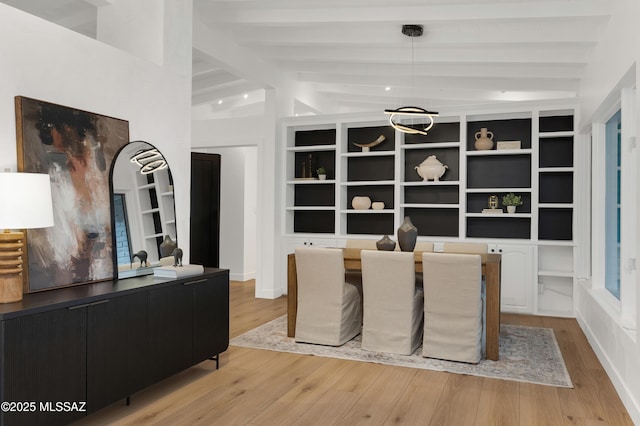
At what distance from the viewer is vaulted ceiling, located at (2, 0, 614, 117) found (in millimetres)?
4492

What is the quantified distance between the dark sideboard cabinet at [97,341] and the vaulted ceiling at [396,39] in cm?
269

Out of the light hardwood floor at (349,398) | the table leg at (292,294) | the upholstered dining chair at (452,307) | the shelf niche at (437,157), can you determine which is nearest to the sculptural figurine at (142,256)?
the light hardwood floor at (349,398)

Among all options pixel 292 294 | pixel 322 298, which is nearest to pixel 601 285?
pixel 322 298

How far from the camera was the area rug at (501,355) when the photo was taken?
3777 millimetres

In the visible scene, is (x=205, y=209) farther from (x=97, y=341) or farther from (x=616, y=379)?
(x=616, y=379)

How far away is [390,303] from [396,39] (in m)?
2.85

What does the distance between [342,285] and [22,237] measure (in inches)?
103

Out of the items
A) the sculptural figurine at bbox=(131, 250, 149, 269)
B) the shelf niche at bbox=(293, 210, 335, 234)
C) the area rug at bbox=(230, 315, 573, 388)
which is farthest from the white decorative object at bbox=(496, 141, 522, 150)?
the sculptural figurine at bbox=(131, 250, 149, 269)

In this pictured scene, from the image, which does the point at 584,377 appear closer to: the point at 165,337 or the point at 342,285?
the point at 342,285

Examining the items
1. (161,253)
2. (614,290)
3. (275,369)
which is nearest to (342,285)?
(275,369)

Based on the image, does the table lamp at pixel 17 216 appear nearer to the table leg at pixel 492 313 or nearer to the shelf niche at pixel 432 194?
the table leg at pixel 492 313

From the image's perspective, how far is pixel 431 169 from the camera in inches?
254

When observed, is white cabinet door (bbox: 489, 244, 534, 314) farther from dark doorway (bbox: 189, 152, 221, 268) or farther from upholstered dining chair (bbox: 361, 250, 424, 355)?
dark doorway (bbox: 189, 152, 221, 268)

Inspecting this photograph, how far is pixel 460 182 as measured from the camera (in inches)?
249
